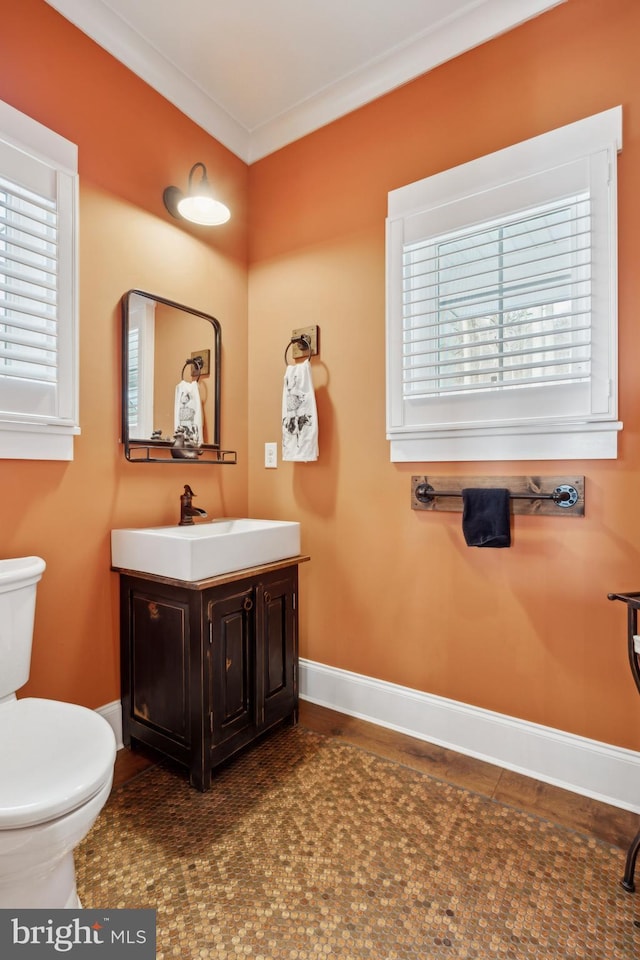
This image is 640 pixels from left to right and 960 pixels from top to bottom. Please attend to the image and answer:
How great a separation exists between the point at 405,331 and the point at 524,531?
0.95 meters

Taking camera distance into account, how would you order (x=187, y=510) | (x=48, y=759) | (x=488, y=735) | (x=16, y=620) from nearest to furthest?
(x=48, y=759) → (x=16, y=620) → (x=488, y=735) → (x=187, y=510)

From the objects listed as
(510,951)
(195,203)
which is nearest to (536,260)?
(195,203)

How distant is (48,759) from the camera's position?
1.11m

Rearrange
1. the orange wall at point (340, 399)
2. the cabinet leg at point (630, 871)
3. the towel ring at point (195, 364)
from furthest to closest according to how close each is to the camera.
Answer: the towel ring at point (195, 364), the orange wall at point (340, 399), the cabinet leg at point (630, 871)

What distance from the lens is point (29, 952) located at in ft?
3.39

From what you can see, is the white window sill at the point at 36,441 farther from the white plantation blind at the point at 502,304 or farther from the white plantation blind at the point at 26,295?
the white plantation blind at the point at 502,304

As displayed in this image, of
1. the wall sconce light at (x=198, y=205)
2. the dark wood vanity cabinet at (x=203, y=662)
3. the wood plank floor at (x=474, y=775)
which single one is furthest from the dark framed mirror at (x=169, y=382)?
the wood plank floor at (x=474, y=775)

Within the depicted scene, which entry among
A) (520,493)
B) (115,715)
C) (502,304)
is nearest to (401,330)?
(502,304)

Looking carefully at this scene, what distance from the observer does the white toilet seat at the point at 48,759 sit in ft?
3.18

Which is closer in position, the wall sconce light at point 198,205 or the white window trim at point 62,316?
the white window trim at point 62,316

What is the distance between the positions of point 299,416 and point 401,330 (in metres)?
0.61

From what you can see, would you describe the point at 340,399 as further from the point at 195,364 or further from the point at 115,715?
the point at 115,715

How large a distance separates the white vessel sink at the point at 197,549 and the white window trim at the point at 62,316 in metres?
0.42

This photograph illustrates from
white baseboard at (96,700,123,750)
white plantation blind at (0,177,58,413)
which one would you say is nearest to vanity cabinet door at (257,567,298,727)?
white baseboard at (96,700,123,750)
